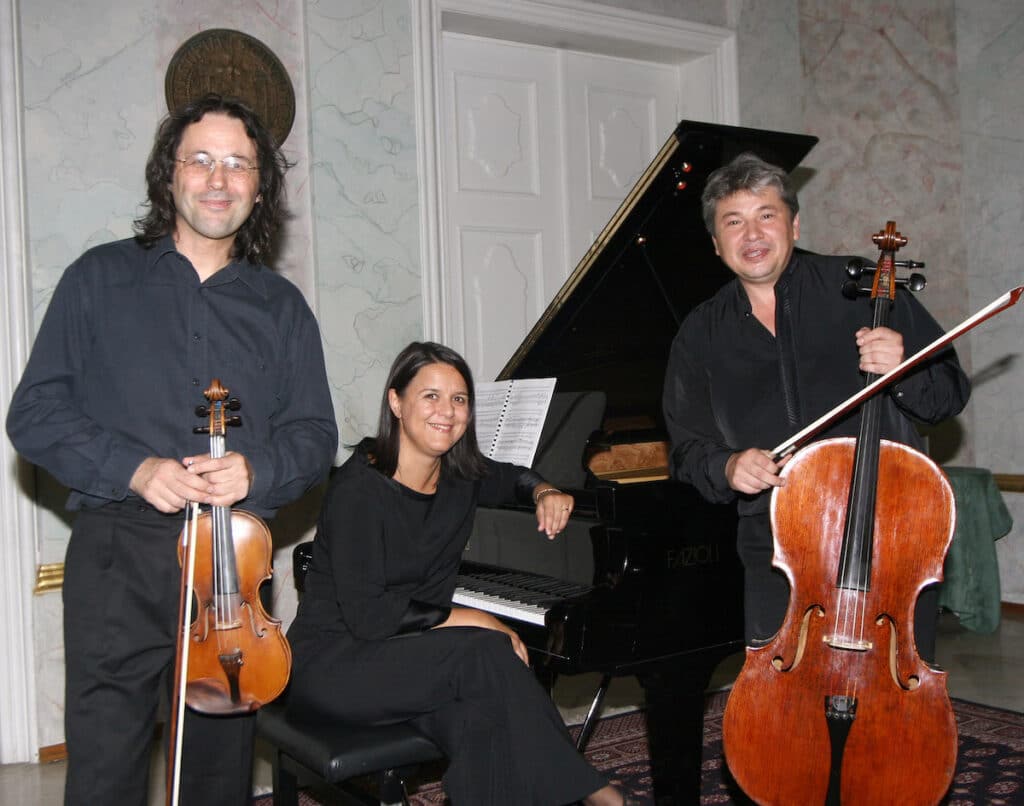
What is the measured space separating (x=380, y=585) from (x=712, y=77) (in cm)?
380

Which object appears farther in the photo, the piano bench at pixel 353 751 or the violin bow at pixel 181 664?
the piano bench at pixel 353 751

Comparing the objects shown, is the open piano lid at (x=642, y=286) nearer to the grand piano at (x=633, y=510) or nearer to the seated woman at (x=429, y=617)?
the grand piano at (x=633, y=510)

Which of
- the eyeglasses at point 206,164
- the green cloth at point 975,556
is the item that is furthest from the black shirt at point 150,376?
the green cloth at point 975,556

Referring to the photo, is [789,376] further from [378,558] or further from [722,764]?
[722,764]

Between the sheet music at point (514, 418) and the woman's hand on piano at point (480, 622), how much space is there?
1.46 feet

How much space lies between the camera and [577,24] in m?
4.84

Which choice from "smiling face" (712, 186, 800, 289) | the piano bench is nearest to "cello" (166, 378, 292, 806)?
the piano bench

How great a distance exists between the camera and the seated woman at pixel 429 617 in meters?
2.11

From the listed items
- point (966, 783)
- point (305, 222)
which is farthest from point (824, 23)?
point (966, 783)

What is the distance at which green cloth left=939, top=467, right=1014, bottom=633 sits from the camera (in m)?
4.94

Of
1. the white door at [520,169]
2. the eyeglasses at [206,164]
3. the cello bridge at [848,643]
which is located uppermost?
the white door at [520,169]

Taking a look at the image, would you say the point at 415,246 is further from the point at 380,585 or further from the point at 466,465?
the point at 380,585

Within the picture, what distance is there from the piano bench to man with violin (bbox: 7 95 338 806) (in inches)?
10.1

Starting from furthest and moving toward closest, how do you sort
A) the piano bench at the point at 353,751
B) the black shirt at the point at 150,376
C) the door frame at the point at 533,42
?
1. the door frame at the point at 533,42
2. the piano bench at the point at 353,751
3. the black shirt at the point at 150,376
